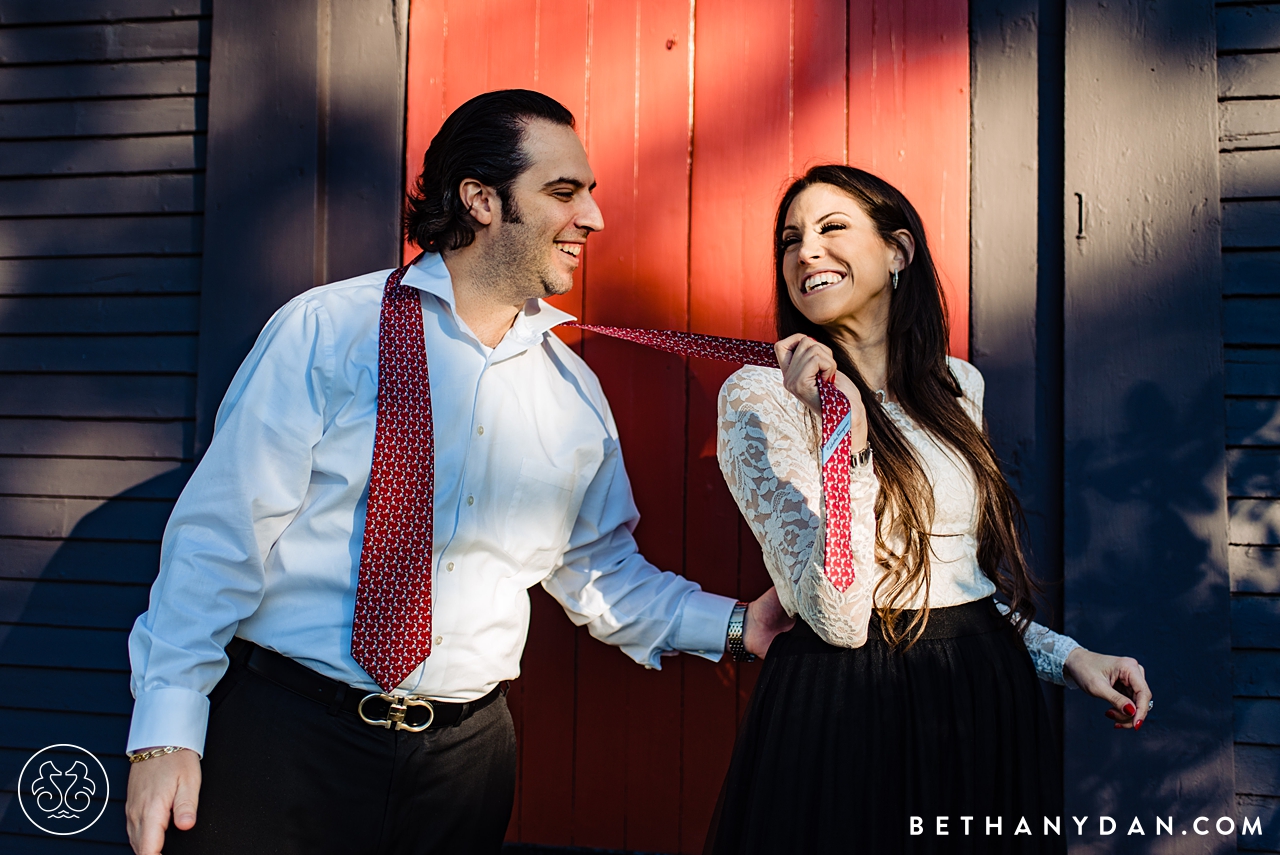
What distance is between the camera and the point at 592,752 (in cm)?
237

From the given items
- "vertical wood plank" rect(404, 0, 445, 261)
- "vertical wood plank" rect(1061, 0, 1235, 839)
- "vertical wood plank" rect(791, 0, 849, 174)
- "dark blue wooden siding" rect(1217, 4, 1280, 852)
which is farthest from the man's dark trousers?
"dark blue wooden siding" rect(1217, 4, 1280, 852)

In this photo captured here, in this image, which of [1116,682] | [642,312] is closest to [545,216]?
[642,312]

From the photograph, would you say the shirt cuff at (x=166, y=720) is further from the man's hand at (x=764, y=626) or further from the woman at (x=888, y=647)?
the man's hand at (x=764, y=626)

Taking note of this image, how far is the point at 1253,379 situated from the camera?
7.11 feet

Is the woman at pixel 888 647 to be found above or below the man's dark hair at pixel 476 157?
below

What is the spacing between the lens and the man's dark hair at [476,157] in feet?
6.46

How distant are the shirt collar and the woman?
1.71ft

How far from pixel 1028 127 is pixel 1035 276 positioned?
1.33ft

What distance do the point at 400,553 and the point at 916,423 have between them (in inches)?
45.4

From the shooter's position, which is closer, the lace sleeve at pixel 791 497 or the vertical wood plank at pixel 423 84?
the lace sleeve at pixel 791 497

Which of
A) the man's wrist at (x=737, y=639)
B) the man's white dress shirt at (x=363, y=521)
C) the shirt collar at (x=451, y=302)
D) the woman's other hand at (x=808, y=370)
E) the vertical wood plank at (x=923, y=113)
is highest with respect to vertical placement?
the vertical wood plank at (x=923, y=113)

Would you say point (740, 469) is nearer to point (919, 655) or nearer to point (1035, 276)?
point (919, 655)

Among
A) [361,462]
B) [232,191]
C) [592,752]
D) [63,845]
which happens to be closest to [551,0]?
[232,191]

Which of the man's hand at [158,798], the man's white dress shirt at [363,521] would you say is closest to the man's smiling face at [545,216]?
the man's white dress shirt at [363,521]
